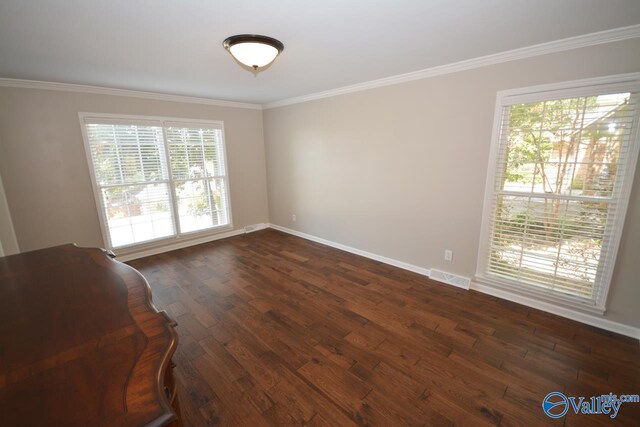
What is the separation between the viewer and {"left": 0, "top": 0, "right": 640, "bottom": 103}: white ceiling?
62.4 inches

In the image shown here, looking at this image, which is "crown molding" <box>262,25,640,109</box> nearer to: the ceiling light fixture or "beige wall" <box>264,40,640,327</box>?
"beige wall" <box>264,40,640,327</box>

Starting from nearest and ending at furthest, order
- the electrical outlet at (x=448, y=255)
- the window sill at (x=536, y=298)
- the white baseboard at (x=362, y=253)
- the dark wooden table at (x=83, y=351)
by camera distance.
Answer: the dark wooden table at (x=83, y=351)
the window sill at (x=536, y=298)
the electrical outlet at (x=448, y=255)
the white baseboard at (x=362, y=253)

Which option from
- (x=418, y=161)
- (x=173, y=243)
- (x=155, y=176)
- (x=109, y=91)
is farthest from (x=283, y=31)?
(x=173, y=243)

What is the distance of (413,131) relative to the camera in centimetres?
308

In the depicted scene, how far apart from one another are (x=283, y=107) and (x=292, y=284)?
3122mm

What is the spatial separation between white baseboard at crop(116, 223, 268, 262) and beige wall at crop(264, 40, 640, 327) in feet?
4.11

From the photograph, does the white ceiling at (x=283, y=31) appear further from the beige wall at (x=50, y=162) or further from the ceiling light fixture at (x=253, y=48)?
the beige wall at (x=50, y=162)

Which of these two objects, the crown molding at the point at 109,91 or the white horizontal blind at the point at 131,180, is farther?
the white horizontal blind at the point at 131,180

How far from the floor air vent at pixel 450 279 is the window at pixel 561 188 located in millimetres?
301

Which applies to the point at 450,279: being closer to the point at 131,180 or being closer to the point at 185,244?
the point at 185,244

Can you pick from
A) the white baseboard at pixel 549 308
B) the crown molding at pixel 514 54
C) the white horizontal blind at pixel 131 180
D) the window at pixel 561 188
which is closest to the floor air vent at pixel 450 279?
the white baseboard at pixel 549 308

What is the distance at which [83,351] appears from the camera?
91cm

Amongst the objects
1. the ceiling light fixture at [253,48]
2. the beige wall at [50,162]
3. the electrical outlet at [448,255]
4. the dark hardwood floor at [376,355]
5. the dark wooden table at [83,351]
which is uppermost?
the ceiling light fixture at [253,48]

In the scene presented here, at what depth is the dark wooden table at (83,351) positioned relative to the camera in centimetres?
69
